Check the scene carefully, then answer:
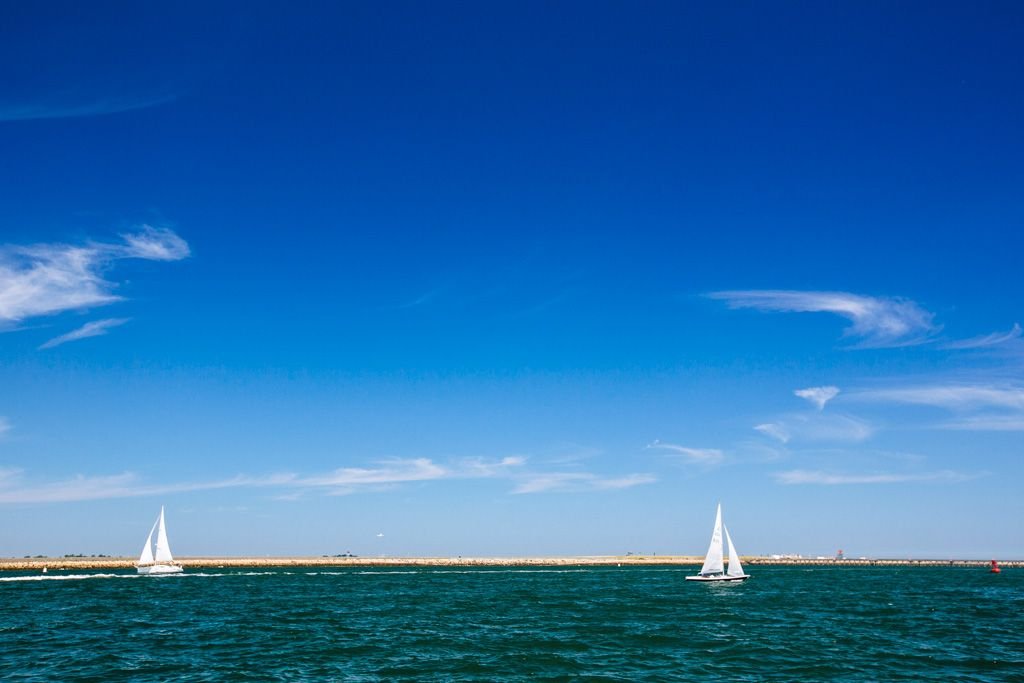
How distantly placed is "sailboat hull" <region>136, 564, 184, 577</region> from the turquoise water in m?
52.4

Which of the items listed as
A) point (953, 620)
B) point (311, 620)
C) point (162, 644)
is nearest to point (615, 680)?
point (162, 644)

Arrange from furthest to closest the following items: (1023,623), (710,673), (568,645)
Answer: (1023,623) < (568,645) < (710,673)

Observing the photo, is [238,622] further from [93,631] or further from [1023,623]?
[1023,623]

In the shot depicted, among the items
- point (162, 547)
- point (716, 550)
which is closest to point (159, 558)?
point (162, 547)

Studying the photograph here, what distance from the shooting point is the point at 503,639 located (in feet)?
135

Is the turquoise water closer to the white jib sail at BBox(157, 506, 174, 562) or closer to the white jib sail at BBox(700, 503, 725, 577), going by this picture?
the white jib sail at BBox(700, 503, 725, 577)

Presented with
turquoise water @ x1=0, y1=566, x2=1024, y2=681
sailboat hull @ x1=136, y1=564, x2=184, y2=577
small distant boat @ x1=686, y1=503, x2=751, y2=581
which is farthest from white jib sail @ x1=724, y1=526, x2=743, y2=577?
sailboat hull @ x1=136, y1=564, x2=184, y2=577

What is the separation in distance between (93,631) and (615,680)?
3494 cm

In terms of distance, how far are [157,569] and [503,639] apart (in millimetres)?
103621

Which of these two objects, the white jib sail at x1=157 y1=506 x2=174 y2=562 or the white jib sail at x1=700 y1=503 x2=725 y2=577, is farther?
the white jib sail at x1=157 y1=506 x2=174 y2=562

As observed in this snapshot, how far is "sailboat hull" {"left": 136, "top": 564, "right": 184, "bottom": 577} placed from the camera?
400 feet

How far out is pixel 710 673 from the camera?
3150cm

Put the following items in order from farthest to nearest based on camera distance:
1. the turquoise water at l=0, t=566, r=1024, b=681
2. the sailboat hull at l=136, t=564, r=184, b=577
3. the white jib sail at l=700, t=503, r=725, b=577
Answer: the sailboat hull at l=136, t=564, r=184, b=577, the white jib sail at l=700, t=503, r=725, b=577, the turquoise water at l=0, t=566, r=1024, b=681

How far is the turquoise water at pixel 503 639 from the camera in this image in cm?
3155
